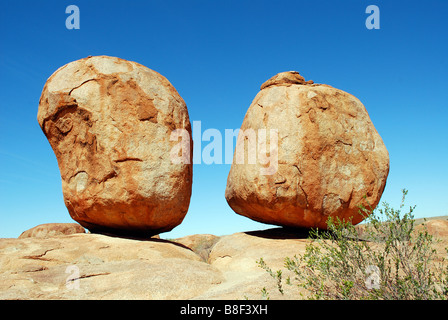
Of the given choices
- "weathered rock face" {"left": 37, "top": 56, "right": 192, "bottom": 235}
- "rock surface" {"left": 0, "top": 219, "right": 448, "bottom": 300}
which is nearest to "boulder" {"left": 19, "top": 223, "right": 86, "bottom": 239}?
"weathered rock face" {"left": 37, "top": 56, "right": 192, "bottom": 235}

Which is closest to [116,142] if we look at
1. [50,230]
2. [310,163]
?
[310,163]

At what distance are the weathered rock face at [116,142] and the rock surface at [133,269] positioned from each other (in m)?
0.67

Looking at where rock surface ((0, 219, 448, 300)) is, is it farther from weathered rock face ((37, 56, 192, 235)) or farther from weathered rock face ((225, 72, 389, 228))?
weathered rock face ((225, 72, 389, 228))

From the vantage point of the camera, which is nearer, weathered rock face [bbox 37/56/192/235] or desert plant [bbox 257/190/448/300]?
desert plant [bbox 257/190/448/300]

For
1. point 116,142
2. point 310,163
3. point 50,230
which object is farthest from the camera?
point 50,230

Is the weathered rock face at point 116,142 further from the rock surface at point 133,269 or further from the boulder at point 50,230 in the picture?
the boulder at point 50,230

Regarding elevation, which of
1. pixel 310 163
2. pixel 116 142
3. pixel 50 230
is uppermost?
pixel 116 142

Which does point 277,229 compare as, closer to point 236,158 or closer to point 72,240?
point 236,158

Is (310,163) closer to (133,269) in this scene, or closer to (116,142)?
(116,142)

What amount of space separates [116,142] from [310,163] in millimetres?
4020

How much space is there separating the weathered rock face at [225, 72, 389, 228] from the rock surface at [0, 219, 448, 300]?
874 millimetres

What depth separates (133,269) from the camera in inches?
220

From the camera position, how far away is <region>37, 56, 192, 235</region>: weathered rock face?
723 cm

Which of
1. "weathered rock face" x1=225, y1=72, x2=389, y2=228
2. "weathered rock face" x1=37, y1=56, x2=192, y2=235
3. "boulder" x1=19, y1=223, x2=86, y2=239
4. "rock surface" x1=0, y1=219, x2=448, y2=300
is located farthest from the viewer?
"boulder" x1=19, y1=223, x2=86, y2=239
